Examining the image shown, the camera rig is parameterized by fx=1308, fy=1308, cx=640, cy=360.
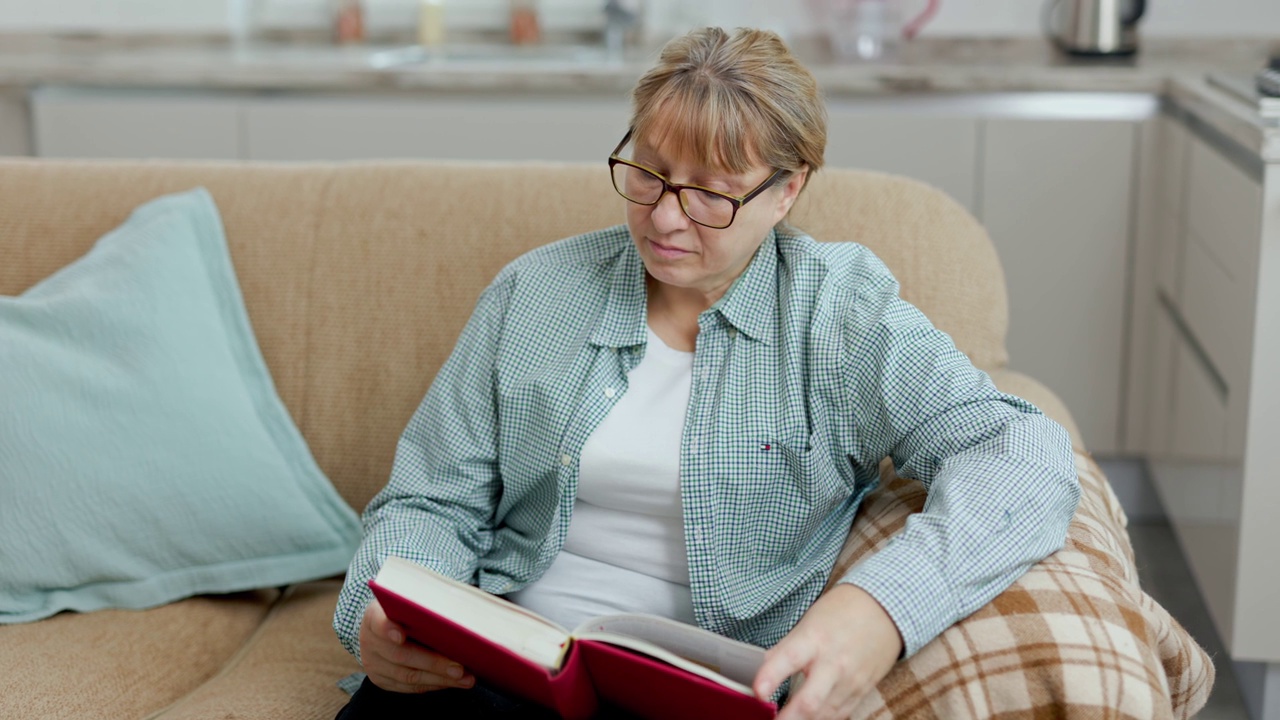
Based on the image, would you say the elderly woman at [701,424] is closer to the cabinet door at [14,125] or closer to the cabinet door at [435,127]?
the cabinet door at [435,127]

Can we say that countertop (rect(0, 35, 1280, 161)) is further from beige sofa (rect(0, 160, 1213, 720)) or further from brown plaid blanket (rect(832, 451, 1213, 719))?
brown plaid blanket (rect(832, 451, 1213, 719))

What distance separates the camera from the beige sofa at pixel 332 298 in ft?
4.77

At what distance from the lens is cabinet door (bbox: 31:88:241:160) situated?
3043mm

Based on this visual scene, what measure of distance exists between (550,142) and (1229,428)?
1562mm

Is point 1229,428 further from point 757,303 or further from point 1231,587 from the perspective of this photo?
point 757,303

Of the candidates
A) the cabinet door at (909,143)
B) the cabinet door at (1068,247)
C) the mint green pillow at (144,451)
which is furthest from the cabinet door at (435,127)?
the mint green pillow at (144,451)

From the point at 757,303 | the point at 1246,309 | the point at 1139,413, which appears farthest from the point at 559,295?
the point at 1139,413

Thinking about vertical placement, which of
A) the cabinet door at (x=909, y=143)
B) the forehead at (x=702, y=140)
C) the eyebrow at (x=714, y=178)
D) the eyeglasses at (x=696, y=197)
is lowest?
the cabinet door at (x=909, y=143)

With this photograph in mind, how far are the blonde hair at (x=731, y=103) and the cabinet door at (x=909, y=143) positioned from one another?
1586mm

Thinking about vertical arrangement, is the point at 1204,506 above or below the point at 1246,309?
below

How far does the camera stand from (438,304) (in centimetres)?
174

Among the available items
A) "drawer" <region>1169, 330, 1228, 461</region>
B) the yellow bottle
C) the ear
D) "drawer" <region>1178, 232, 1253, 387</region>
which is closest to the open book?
the ear

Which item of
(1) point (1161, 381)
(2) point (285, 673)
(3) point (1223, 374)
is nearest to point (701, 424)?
(2) point (285, 673)

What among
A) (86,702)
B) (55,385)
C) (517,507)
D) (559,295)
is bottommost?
(86,702)
